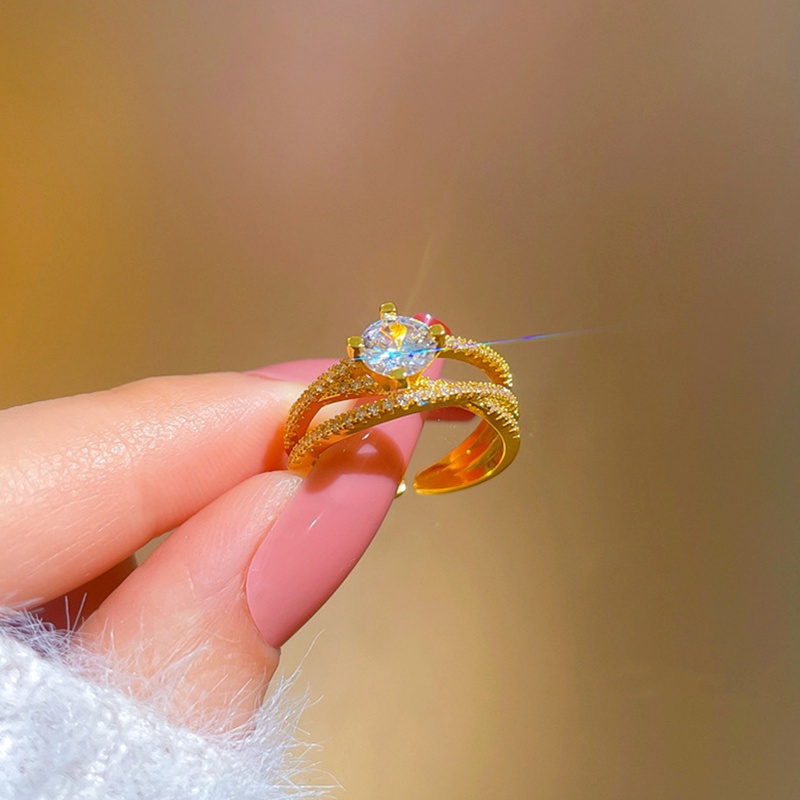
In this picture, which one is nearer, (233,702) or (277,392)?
(233,702)

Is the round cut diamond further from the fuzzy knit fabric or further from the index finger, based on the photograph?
the fuzzy knit fabric

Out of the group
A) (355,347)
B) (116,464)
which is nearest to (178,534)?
(116,464)

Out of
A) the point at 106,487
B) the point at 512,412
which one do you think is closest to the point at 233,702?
the point at 106,487

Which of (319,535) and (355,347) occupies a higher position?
(355,347)

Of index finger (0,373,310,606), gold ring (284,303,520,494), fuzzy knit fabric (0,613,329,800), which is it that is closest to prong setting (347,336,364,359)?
gold ring (284,303,520,494)

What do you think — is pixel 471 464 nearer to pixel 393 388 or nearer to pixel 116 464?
pixel 393 388

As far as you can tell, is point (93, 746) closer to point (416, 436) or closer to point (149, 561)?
point (149, 561)
